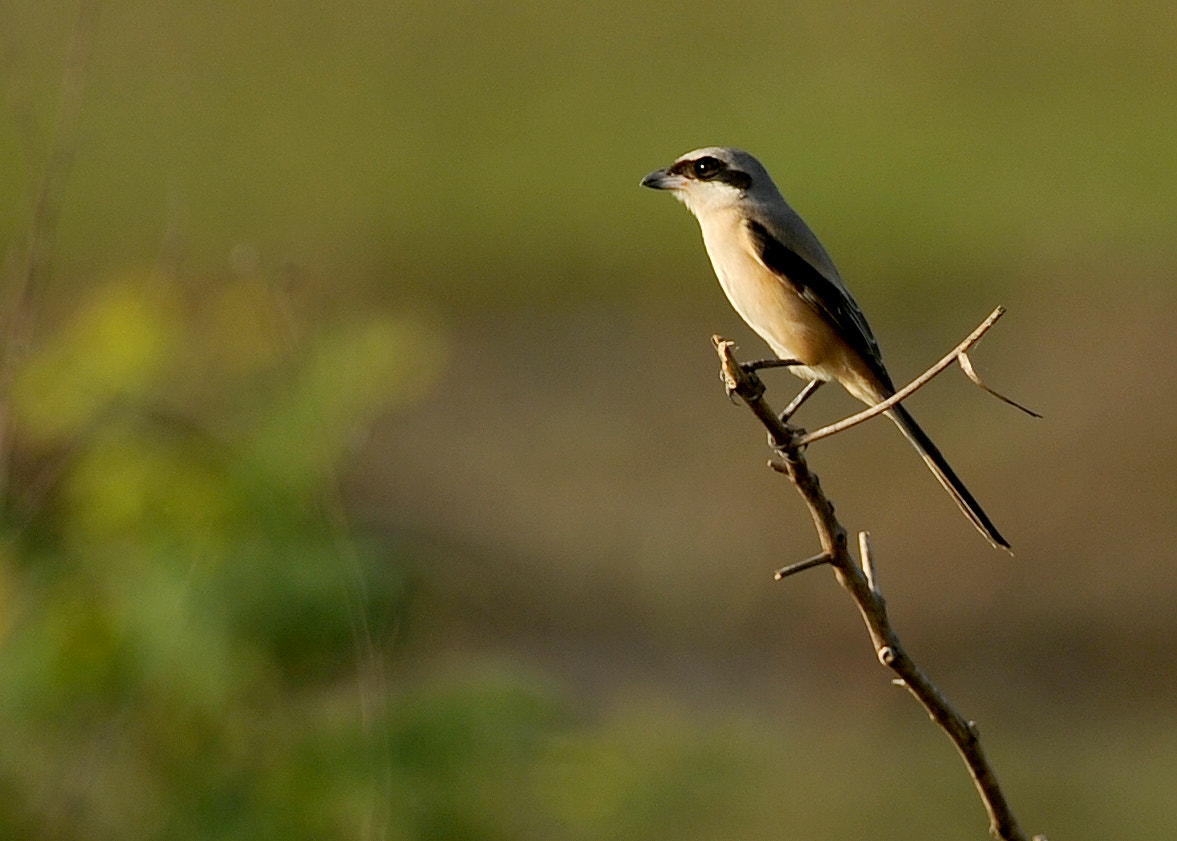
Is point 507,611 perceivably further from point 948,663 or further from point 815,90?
point 815,90

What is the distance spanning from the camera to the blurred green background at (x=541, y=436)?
172 inches

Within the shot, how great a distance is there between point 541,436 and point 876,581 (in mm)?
8971

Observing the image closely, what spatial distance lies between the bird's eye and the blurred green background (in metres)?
0.80

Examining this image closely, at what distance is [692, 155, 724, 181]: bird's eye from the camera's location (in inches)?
169

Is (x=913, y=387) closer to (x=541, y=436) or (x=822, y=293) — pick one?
(x=822, y=293)

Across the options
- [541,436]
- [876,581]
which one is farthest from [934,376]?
[541,436]

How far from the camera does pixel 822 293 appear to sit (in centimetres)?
409

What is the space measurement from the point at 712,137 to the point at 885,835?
25.9 feet

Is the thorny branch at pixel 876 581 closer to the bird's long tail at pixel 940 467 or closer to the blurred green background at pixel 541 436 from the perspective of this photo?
the bird's long tail at pixel 940 467

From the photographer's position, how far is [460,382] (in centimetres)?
1243

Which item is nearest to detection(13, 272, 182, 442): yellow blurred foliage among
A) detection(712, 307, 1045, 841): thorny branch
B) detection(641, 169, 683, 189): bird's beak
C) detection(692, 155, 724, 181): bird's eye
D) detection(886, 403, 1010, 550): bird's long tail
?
detection(641, 169, 683, 189): bird's beak

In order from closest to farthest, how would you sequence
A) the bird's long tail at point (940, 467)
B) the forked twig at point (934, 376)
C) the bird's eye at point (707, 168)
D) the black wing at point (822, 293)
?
the forked twig at point (934, 376) → the bird's long tail at point (940, 467) → the black wing at point (822, 293) → the bird's eye at point (707, 168)

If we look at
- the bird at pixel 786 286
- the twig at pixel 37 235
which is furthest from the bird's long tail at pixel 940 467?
the twig at pixel 37 235

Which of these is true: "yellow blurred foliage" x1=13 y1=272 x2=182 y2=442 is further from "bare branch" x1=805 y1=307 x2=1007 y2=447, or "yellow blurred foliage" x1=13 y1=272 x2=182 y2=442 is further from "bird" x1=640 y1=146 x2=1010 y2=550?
"bare branch" x1=805 y1=307 x2=1007 y2=447
